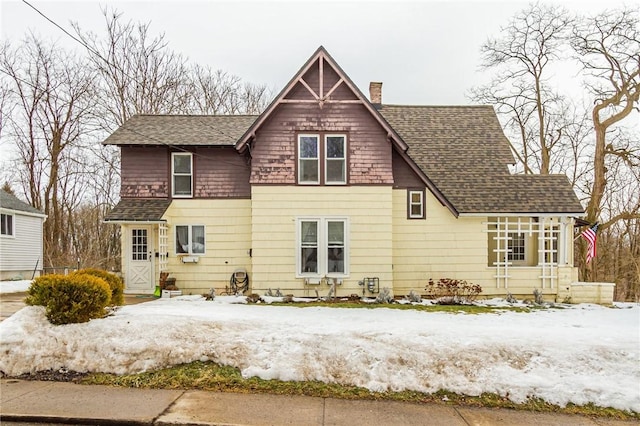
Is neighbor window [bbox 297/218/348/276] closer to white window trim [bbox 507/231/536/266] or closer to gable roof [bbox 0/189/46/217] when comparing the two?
white window trim [bbox 507/231/536/266]

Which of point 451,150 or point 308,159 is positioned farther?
point 451,150

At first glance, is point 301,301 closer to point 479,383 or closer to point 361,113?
point 361,113

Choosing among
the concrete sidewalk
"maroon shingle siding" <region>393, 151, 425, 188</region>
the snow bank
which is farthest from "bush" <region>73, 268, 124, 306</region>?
"maroon shingle siding" <region>393, 151, 425, 188</region>

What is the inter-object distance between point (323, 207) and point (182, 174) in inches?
198

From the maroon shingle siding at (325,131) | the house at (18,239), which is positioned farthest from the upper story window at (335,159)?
the house at (18,239)

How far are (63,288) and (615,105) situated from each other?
1015 inches

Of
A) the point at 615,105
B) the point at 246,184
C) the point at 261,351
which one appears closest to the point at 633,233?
the point at 615,105

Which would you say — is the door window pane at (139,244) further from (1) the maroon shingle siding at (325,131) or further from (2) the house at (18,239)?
(2) the house at (18,239)

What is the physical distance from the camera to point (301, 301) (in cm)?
1295

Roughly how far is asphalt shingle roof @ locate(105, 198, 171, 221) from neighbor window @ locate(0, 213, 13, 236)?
1143cm

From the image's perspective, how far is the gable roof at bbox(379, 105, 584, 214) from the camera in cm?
1460

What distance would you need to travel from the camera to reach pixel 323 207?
13.7 metres

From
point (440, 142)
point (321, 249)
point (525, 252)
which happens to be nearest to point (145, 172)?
point (321, 249)

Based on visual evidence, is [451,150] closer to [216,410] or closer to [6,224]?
[216,410]
